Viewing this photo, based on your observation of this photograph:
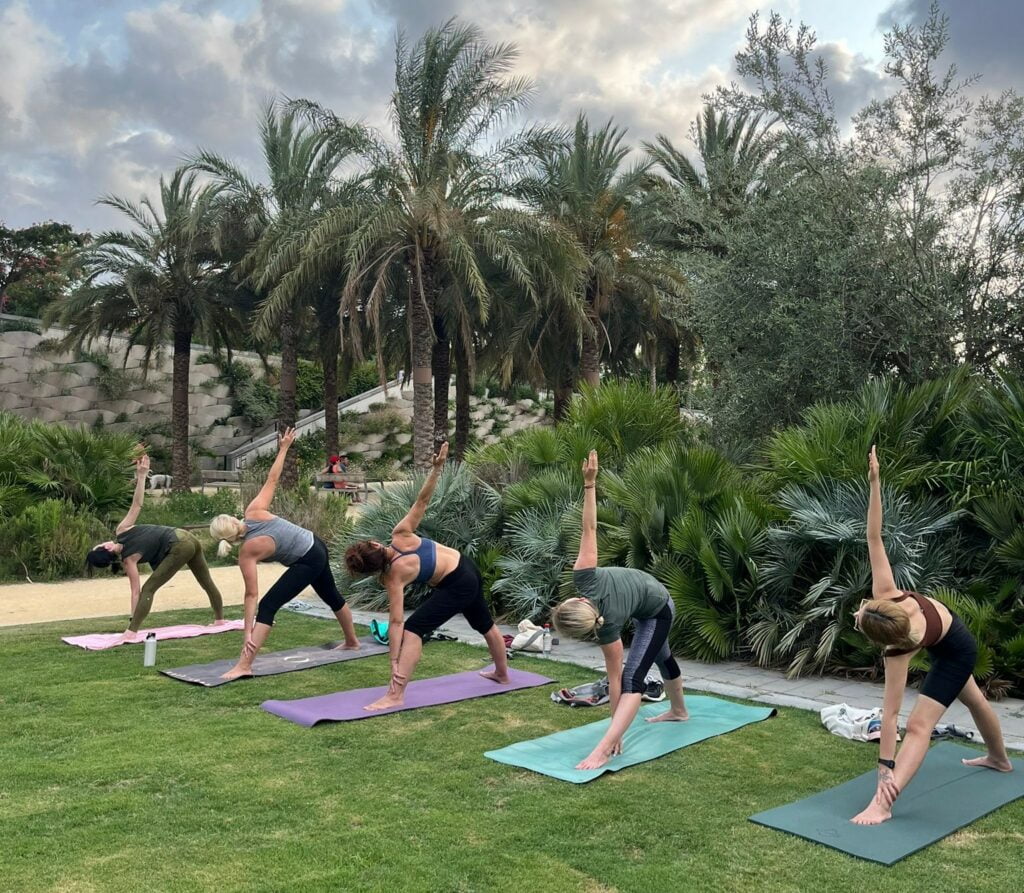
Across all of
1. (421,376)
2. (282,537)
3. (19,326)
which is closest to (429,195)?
(421,376)

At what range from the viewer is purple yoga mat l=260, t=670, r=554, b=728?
646 centimetres

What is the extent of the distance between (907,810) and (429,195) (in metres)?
15.5

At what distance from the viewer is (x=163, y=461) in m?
33.0

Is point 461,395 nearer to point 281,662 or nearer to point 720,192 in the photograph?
point 720,192

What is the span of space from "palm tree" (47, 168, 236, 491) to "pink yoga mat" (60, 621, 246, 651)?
1572cm

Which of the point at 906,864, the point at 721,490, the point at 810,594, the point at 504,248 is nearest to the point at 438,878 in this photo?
the point at 906,864

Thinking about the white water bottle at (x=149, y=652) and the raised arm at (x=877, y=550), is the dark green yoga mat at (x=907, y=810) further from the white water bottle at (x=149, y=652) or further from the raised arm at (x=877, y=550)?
the white water bottle at (x=149, y=652)

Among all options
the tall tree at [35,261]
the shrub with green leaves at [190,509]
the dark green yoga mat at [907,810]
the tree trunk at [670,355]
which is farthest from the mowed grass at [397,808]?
the tall tree at [35,261]

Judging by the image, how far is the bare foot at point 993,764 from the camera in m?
5.14

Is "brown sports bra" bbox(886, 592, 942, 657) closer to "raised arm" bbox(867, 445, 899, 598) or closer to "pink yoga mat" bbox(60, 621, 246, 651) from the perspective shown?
"raised arm" bbox(867, 445, 899, 598)

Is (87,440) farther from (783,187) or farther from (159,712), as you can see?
(783,187)

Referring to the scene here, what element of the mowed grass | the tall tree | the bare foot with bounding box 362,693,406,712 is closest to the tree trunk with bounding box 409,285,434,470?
the bare foot with bounding box 362,693,406,712

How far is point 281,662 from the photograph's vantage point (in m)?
8.24

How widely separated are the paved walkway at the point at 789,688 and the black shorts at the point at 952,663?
1.54 meters
